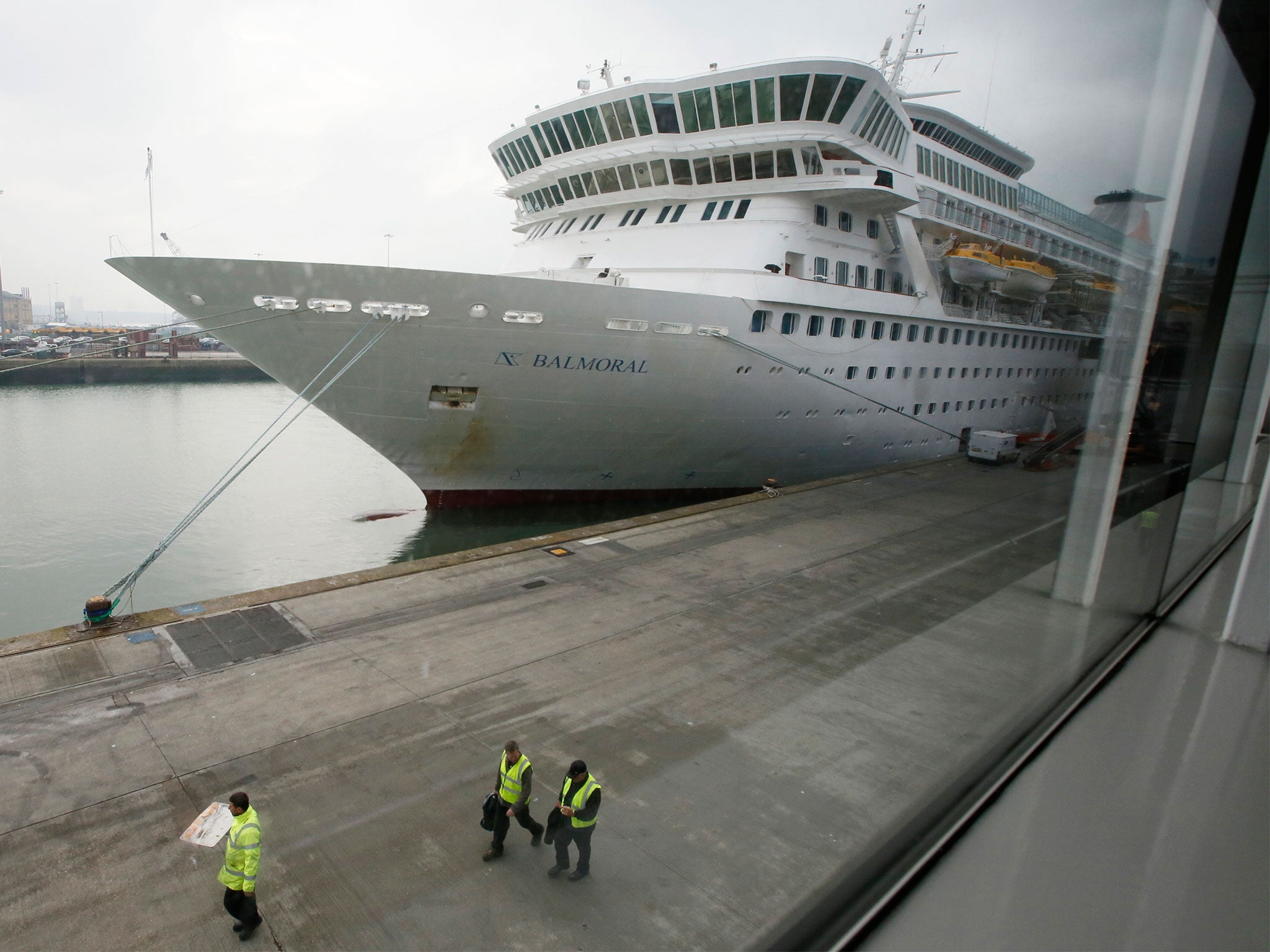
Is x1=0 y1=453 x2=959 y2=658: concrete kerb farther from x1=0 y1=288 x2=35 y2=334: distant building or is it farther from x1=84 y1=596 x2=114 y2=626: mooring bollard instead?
x1=0 y1=288 x2=35 y2=334: distant building

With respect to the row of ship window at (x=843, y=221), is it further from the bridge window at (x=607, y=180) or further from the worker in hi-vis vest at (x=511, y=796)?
the worker in hi-vis vest at (x=511, y=796)

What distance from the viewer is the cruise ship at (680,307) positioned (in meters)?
8.48

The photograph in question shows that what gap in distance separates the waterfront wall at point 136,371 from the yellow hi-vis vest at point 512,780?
26.7 m

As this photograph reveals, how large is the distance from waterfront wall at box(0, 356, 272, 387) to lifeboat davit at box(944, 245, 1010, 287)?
23.6 metres

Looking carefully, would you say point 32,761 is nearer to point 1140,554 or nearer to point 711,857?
point 711,857

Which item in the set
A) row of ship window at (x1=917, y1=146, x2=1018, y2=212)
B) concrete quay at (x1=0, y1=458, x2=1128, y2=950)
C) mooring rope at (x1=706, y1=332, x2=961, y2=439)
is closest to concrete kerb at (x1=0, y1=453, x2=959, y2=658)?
concrete quay at (x1=0, y1=458, x2=1128, y2=950)

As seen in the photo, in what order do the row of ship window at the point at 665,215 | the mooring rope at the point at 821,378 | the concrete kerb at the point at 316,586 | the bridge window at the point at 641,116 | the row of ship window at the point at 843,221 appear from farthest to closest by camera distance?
the row of ship window at the point at 843,221 → the row of ship window at the point at 665,215 → the bridge window at the point at 641,116 → the mooring rope at the point at 821,378 → the concrete kerb at the point at 316,586

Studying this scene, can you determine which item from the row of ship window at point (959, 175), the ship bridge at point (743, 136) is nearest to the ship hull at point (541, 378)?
the ship bridge at point (743, 136)

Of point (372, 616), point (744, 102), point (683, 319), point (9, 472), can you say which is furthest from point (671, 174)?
point (9, 472)

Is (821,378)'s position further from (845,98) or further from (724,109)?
(724,109)

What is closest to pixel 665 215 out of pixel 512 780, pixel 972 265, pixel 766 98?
pixel 766 98

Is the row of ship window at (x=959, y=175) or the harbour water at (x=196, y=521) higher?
the row of ship window at (x=959, y=175)

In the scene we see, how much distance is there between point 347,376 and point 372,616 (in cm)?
436

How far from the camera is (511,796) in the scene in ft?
9.90
